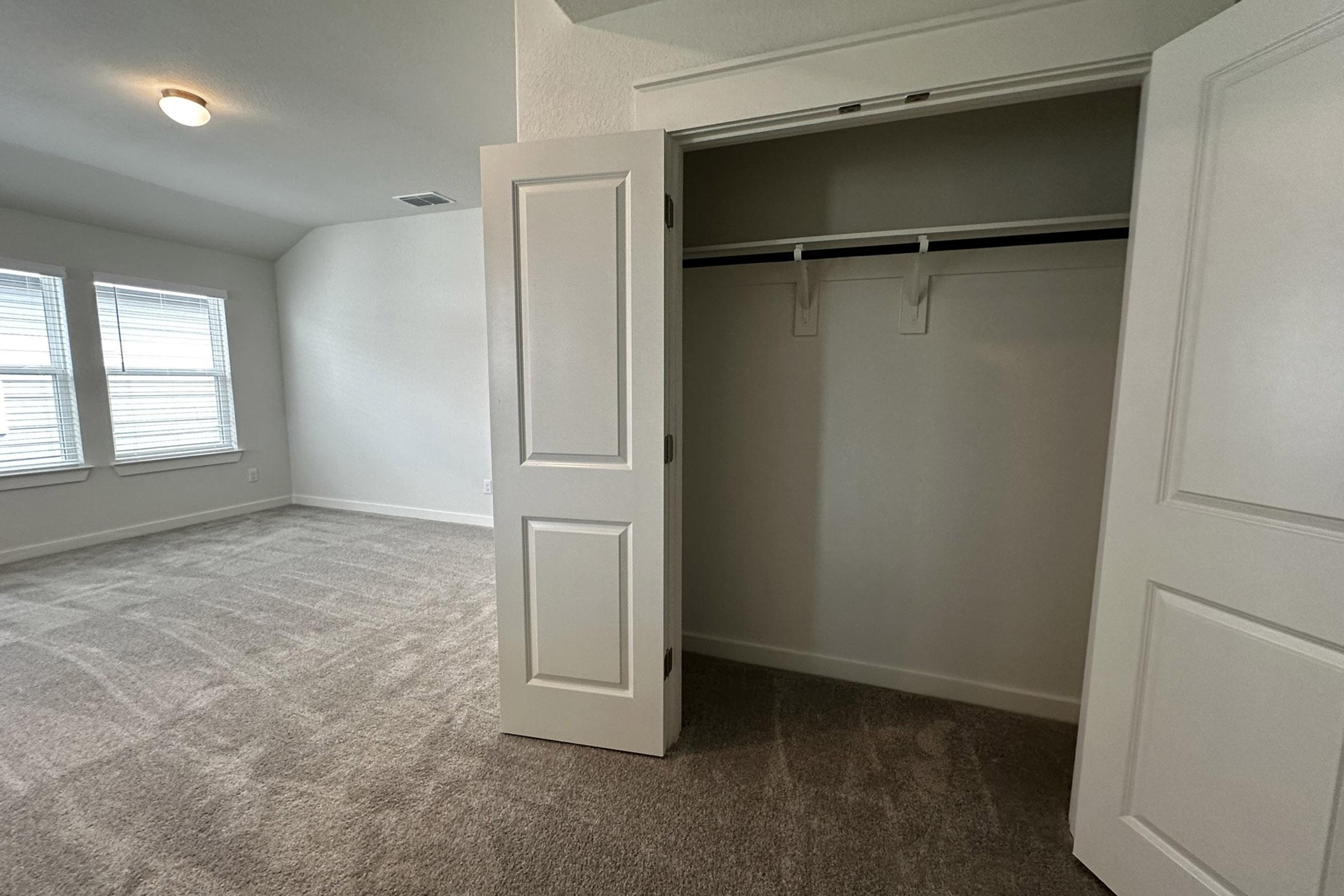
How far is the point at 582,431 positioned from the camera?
175 cm

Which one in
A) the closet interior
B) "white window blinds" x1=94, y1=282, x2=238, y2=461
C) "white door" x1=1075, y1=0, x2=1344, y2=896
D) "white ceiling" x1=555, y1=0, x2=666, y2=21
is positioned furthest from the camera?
"white window blinds" x1=94, y1=282, x2=238, y2=461

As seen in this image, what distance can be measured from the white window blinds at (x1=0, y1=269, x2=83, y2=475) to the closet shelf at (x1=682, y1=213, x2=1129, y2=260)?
4.98m

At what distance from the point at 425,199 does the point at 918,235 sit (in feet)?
12.9

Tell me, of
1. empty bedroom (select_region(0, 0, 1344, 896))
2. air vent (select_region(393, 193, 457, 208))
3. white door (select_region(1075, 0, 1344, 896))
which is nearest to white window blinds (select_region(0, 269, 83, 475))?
empty bedroom (select_region(0, 0, 1344, 896))

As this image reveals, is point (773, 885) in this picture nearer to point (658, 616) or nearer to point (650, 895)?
point (650, 895)

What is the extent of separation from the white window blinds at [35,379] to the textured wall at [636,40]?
460cm

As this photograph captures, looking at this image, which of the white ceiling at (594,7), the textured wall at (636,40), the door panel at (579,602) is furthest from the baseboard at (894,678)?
the white ceiling at (594,7)

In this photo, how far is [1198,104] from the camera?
45.8 inches

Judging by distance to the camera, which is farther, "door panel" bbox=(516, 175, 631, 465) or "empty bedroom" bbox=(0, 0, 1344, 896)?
"door panel" bbox=(516, 175, 631, 465)

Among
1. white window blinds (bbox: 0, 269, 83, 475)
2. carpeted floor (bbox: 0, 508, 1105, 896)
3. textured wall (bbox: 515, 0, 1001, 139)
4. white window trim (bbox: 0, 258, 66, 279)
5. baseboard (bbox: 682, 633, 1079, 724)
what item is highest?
textured wall (bbox: 515, 0, 1001, 139)

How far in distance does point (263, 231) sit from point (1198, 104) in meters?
6.31

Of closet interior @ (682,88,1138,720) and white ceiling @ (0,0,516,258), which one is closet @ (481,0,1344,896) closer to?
closet interior @ (682,88,1138,720)

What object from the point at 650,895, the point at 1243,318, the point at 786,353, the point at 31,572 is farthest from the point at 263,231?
the point at 1243,318

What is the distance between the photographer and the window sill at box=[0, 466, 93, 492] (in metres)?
3.77
